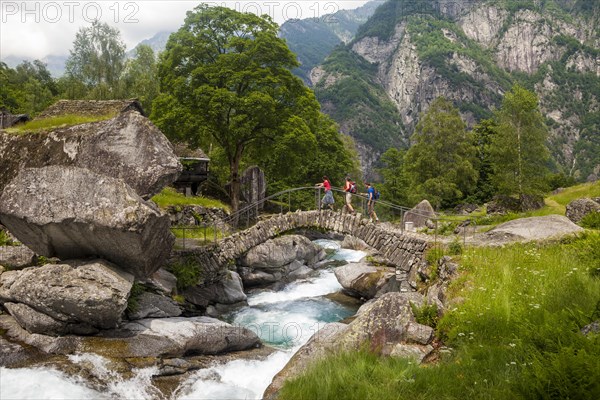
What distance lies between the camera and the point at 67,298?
1320 centimetres

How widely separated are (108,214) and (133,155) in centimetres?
262

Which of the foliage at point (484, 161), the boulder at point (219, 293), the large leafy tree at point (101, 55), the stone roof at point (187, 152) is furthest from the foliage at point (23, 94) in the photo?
the foliage at point (484, 161)

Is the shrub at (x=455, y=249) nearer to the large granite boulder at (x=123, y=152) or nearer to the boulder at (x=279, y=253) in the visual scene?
the large granite boulder at (x=123, y=152)

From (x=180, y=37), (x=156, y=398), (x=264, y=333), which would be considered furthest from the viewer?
(x=180, y=37)

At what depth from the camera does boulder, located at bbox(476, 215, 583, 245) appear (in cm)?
1593

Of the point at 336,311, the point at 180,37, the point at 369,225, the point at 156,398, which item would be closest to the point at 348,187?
the point at 369,225

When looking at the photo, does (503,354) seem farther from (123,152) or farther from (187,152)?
(187,152)

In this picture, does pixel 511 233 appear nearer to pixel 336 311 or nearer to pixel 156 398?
pixel 336 311

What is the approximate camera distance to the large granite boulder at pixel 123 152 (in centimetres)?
1485

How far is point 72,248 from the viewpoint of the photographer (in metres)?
14.4

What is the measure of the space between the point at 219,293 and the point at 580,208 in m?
18.5

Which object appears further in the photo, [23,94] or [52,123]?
[23,94]

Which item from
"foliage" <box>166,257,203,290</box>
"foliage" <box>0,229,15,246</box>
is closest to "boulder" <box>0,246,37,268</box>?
"foliage" <box>0,229,15,246</box>

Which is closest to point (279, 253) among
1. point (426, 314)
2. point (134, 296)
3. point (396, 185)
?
point (134, 296)
